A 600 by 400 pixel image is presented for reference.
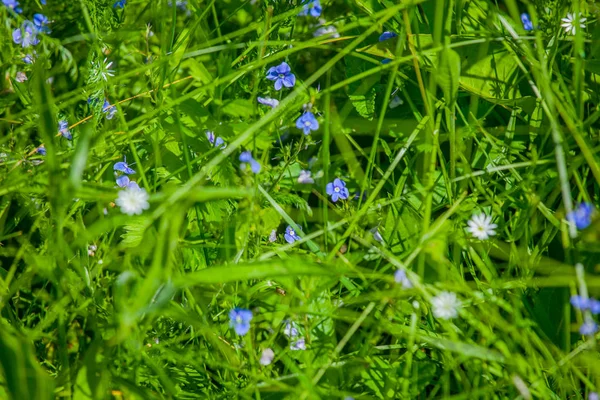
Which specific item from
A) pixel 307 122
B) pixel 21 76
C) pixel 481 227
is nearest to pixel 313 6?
pixel 307 122

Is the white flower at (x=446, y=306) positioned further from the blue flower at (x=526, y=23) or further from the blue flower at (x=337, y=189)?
the blue flower at (x=526, y=23)

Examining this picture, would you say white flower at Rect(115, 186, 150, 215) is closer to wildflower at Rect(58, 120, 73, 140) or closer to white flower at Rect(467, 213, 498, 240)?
wildflower at Rect(58, 120, 73, 140)

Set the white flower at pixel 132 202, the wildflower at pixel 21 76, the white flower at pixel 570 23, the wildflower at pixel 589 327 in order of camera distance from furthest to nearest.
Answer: the wildflower at pixel 21 76 → the white flower at pixel 570 23 → the white flower at pixel 132 202 → the wildflower at pixel 589 327

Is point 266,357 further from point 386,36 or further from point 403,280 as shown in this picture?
point 386,36

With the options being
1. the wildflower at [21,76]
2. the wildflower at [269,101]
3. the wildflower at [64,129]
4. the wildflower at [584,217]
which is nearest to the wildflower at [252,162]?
the wildflower at [269,101]

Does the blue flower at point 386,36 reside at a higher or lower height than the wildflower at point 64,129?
higher

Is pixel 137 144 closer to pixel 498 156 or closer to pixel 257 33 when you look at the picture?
pixel 257 33
